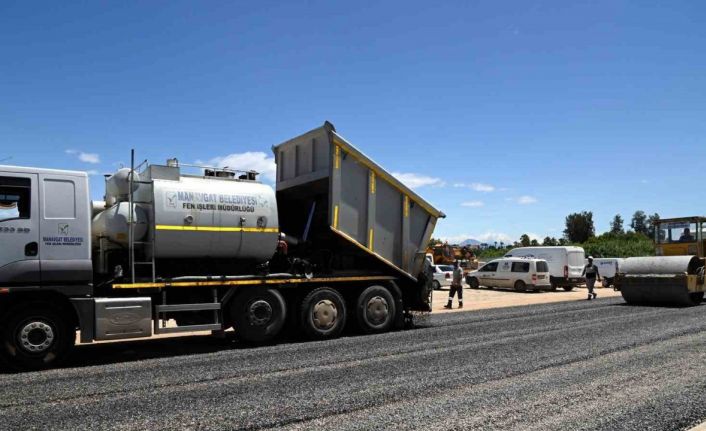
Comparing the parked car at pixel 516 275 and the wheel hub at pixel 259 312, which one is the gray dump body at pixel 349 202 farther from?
the parked car at pixel 516 275

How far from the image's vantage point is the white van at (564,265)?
28533 millimetres

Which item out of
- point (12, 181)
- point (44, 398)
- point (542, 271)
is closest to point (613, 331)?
point (44, 398)

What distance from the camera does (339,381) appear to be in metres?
7.14

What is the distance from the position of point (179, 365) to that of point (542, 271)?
2233 cm

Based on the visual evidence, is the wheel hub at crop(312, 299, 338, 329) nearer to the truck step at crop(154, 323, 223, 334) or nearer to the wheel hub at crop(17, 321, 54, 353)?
the truck step at crop(154, 323, 223, 334)

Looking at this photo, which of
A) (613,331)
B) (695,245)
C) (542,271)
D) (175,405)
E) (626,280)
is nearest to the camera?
(175,405)

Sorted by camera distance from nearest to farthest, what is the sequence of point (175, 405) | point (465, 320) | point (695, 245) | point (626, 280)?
point (175, 405) → point (465, 320) → point (626, 280) → point (695, 245)

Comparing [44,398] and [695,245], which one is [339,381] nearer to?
[44,398]

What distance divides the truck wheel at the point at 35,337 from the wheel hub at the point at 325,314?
431 centimetres

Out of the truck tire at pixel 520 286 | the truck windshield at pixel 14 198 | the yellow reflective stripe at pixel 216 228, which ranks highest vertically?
Result: the truck windshield at pixel 14 198

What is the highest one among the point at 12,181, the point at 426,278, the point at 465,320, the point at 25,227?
the point at 12,181

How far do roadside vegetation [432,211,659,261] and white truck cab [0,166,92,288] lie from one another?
68.5 ft

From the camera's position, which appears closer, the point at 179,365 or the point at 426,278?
the point at 179,365

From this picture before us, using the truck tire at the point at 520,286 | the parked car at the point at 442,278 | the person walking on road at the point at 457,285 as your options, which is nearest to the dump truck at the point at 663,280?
the person walking on road at the point at 457,285
